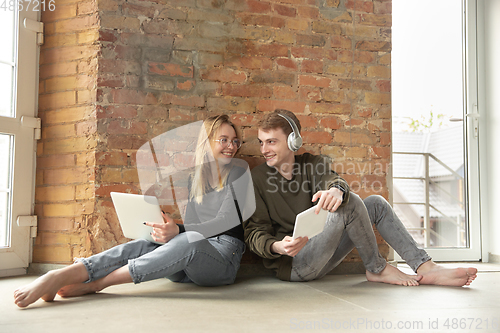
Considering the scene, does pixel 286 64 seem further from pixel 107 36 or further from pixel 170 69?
pixel 107 36

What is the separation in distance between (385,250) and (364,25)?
1552mm

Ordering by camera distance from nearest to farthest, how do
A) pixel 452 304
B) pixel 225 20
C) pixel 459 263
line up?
pixel 452 304
pixel 225 20
pixel 459 263

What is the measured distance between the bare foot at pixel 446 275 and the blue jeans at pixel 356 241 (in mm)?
44

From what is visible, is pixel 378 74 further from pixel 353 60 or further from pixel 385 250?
pixel 385 250

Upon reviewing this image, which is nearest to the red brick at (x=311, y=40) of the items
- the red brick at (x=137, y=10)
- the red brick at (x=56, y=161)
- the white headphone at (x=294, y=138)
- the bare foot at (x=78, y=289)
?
the white headphone at (x=294, y=138)

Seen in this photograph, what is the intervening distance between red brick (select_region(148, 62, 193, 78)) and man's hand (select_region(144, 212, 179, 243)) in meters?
1.02

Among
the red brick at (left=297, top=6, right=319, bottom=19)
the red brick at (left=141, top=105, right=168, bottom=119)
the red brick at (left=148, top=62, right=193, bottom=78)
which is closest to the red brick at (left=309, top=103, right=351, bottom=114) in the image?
the red brick at (left=297, top=6, right=319, bottom=19)

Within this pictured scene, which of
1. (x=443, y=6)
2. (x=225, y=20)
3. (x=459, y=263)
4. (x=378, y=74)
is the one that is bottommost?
(x=459, y=263)

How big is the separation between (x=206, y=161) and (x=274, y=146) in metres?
0.40

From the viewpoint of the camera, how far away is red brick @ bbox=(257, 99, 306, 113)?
2629 mm

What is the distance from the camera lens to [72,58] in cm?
247

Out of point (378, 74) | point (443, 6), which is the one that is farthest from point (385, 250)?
point (443, 6)

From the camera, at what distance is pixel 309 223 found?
1833mm

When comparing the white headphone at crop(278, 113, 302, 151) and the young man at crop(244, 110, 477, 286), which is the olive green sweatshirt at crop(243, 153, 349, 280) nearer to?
the young man at crop(244, 110, 477, 286)
